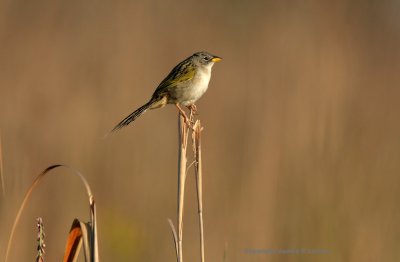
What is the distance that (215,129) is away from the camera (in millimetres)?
6176

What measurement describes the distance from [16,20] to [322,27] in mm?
3066

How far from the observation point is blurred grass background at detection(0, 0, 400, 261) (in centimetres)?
508

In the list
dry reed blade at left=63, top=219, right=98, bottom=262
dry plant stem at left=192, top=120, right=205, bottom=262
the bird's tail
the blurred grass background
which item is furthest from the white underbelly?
dry reed blade at left=63, top=219, right=98, bottom=262

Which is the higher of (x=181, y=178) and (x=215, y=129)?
(x=215, y=129)

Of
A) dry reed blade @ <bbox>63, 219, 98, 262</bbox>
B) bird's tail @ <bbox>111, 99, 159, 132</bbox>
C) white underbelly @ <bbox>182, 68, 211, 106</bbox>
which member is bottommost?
A: dry reed blade @ <bbox>63, 219, 98, 262</bbox>

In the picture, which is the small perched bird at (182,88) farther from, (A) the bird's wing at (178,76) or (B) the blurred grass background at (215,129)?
(B) the blurred grass background at (215,129)

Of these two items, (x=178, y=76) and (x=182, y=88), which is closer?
(x=182, y=88)

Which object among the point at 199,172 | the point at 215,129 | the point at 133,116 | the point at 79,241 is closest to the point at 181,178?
the point at 199,172

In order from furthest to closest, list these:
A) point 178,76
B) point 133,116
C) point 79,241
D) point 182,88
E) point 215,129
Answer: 1. point 215,129
2. point 178,76
3. point 182,88
4. point 133,116
5. point 79,241

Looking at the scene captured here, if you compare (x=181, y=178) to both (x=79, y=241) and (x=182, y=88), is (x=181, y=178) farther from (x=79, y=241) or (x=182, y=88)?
(x=182, y=88)

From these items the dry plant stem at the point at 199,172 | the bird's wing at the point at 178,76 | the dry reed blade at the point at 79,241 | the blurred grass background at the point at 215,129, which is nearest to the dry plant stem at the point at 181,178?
the dry plant stem at the point at 199,172

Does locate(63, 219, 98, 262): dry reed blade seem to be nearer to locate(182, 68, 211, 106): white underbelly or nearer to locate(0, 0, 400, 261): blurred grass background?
locate(0, 0, 400, 261): blurred grass background

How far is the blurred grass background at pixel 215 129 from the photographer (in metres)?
5.08

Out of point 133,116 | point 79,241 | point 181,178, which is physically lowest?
point 79,241
